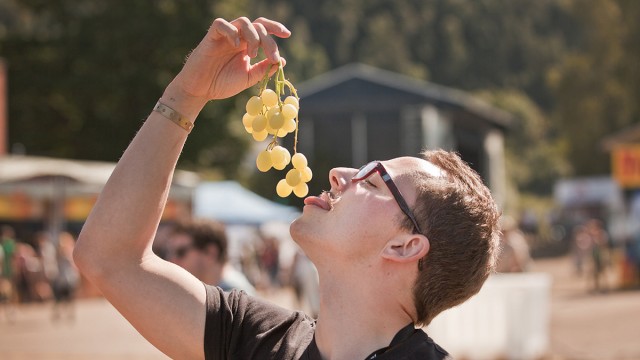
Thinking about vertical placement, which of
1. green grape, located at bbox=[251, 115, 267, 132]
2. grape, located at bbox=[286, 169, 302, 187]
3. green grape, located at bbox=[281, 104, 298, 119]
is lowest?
grape, located at bbox=[286, 169, 302, 187]

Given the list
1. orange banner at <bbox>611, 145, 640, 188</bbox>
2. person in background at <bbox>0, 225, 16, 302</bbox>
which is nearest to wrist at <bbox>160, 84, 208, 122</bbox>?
person in background at <bbox>0, 225, 16, 302</bbox>

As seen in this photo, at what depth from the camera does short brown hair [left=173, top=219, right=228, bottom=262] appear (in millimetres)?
7336

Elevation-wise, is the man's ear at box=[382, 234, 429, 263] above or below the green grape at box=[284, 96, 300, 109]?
below

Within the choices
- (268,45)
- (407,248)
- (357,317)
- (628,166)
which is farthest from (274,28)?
(628,166)

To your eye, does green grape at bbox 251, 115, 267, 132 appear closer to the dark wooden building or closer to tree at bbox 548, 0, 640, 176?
the dark wooden building

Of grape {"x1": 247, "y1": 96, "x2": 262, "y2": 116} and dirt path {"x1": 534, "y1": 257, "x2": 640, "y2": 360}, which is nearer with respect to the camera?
grape {"x1": 247, "y1": 96, "x2": 262, "y2": 116}

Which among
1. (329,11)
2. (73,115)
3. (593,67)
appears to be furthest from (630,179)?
(329,11)

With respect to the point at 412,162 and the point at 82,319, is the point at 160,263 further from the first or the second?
the point at 82,319

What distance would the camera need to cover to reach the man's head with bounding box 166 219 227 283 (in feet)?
23.7

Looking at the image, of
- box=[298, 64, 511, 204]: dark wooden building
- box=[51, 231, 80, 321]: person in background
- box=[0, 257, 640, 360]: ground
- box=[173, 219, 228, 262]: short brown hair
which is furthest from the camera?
box=[298, 64, 511, 204]: dark wooden building

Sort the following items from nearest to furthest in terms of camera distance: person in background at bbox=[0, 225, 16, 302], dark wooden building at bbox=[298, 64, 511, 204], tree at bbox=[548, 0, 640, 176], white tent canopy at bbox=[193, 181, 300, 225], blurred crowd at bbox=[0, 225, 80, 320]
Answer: blurred crowd at bbox=[0, 225, 80, 320] → person in background at bbox=[0, 225, 16, 302] → white tent canopy at bbox=[193, 181, 300, 225] → dark wooden building at bbox=[298, 64, 511, 204] → tree at bbox=[548, 0, 640, 176]

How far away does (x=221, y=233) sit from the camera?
745 centimetres

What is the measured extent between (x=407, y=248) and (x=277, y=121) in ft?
1.60

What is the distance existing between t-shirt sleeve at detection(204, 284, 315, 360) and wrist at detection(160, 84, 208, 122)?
0.52m
